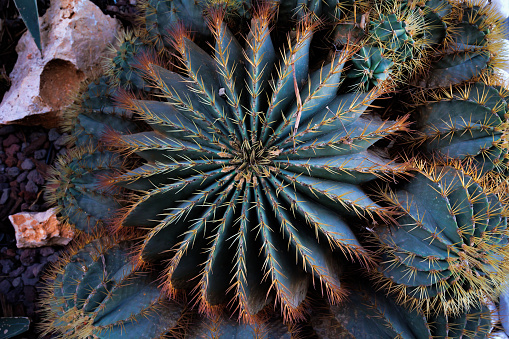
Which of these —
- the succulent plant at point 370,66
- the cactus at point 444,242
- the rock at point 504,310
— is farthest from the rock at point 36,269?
the rock at point 504,310

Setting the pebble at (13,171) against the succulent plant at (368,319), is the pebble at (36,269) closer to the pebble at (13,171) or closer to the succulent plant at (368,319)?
the pebble at (13,171)

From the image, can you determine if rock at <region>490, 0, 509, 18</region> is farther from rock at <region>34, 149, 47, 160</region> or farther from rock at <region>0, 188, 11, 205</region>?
rock at <region>0, 188, 11, 205</region>

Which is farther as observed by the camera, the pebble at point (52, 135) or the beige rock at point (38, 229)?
the pebble at point (52, 135)

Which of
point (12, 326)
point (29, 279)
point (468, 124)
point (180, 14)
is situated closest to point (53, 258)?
point (29, 279)

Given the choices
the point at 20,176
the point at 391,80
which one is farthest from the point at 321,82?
the point at 20,176

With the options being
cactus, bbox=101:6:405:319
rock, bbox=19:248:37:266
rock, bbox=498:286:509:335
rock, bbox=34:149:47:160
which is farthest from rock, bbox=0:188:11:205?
rock, bbox=498:286:509:335

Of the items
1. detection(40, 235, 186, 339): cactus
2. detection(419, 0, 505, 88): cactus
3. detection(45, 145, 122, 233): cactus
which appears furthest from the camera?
detection(45, 145, 122, 233): cactus
